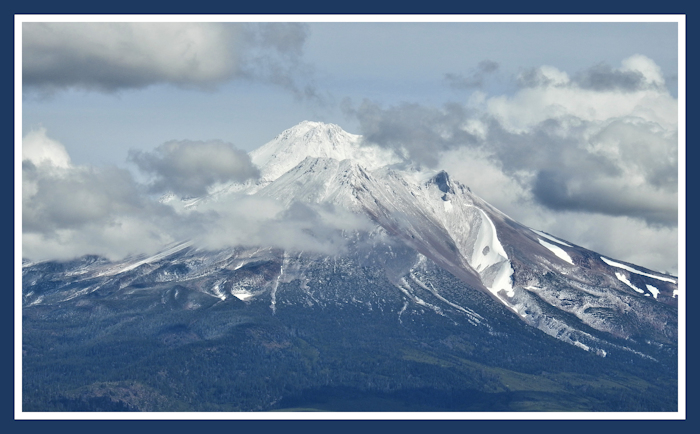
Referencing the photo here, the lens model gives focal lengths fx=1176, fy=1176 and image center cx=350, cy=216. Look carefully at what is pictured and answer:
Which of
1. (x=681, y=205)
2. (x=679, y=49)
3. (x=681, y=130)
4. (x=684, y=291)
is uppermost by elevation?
(x=679, y=49)

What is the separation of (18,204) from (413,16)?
60.1 metres

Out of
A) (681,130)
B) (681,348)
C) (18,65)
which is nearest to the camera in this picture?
(18,65)

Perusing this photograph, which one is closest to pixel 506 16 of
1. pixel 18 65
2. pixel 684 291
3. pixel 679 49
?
pixel 679 49

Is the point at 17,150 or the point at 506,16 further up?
the point at 506,16

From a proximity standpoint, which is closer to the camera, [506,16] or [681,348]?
[506,16]

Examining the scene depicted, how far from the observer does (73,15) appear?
161 meters

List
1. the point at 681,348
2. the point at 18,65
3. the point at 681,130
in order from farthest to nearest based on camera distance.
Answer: the point at 681,348 < the point at 681,130 < the point at 18,65

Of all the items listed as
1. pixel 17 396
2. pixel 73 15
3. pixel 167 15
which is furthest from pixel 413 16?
pixel 17 396

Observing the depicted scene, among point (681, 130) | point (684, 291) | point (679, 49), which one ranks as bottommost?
point (684, 291)

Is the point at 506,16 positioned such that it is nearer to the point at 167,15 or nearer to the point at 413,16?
the point at 413,16

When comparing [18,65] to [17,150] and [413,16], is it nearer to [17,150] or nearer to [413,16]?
[17,150]

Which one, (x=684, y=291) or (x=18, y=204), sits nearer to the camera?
(x=18, y=204)

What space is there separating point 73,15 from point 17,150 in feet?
65.7

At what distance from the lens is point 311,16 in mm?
160000
